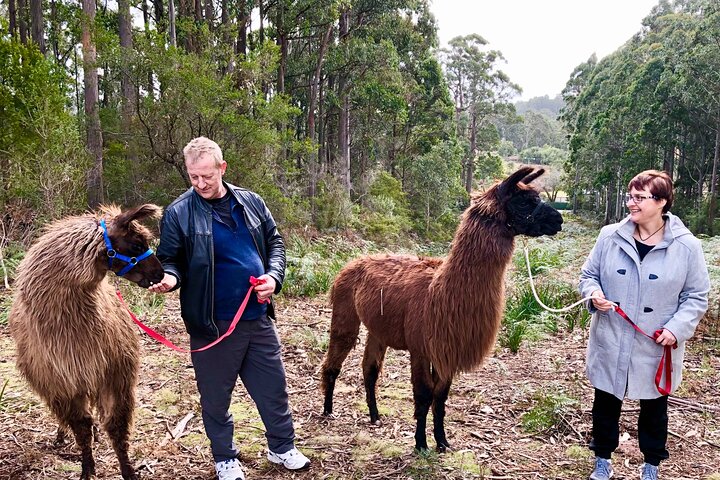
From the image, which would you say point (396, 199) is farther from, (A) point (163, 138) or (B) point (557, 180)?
(B) point (557, 180)

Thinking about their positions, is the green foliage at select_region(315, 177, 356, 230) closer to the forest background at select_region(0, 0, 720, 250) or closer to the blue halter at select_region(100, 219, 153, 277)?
the forest background at select_region(0, 0, 720, 250)

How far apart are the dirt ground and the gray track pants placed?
391 millimetres

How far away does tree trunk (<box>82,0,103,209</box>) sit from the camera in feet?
34.3

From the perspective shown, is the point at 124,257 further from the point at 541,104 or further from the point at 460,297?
the point at 541,104

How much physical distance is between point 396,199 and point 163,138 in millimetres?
15845

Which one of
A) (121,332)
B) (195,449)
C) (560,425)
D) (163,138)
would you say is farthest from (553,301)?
(163,138)

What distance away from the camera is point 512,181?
3.39m

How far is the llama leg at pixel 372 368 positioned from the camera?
4305mm

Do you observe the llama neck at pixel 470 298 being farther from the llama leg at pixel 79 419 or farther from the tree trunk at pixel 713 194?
the tree trunk at pixel 713 194

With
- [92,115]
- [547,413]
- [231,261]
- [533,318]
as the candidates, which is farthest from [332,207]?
[231,261]

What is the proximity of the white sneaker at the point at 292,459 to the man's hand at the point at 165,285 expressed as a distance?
148cm

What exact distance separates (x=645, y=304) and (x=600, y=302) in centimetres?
26

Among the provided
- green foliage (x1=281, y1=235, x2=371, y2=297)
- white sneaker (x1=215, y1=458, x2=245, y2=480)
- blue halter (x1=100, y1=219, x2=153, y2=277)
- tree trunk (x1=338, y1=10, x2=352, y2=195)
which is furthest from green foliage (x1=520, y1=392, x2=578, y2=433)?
tree trunk (x1=338, y1=10, x2=352, y2=195)

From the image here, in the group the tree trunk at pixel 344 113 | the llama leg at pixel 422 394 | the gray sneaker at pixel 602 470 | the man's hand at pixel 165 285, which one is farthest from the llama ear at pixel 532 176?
the tree trunk at pixel 344 113
